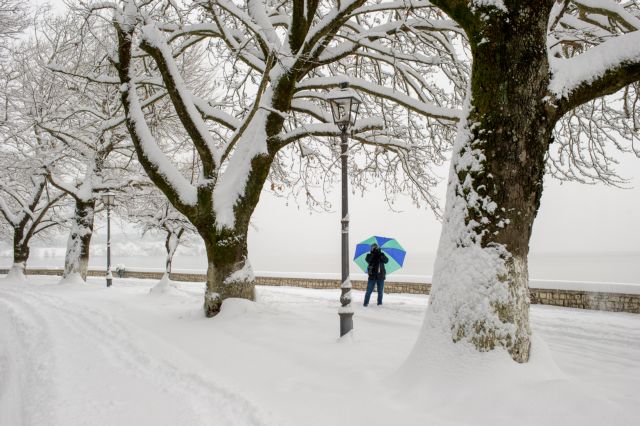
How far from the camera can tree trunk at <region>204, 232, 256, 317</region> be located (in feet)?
27.4

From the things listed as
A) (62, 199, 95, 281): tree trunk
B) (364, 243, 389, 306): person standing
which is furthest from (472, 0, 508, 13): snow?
(62, 199, 95, 281): tree trunk

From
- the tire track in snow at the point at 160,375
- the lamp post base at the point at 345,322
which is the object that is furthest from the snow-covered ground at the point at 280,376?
the lamp post base at the point at 345,322

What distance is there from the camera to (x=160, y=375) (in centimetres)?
504

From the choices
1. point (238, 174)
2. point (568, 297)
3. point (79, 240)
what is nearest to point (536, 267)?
point (568, 297)

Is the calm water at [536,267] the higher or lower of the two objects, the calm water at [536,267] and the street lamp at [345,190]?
the lower

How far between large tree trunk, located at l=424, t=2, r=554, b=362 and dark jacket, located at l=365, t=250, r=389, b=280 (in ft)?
25.7

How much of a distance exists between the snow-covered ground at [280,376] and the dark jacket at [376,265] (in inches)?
125

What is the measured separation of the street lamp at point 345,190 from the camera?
266 inches

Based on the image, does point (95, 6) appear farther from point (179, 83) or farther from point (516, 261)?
point (516, 261)

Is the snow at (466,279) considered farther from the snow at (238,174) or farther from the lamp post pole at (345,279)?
the snow at (238,174)

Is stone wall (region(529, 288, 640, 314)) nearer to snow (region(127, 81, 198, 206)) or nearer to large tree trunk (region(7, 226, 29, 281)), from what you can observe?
snow (region(127, 81, 198, 206))

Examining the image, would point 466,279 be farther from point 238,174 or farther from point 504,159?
point 238,174

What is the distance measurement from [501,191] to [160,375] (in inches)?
167

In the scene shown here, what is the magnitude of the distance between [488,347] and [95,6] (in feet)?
28.6
